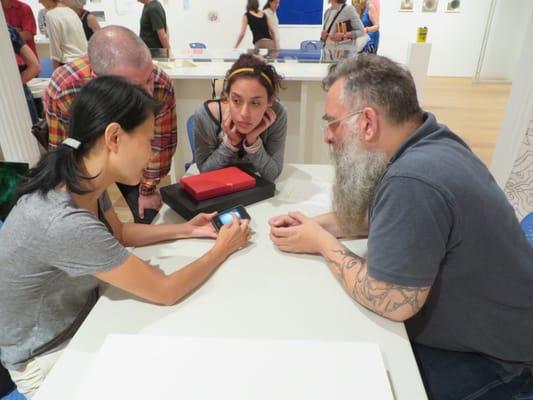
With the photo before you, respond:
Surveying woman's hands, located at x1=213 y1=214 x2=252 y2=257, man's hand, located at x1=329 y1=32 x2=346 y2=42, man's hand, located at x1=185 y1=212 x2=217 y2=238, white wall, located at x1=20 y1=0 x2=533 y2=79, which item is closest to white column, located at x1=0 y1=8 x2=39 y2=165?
man's hand, located at x1=185 y1=212 x2=217 y2=238

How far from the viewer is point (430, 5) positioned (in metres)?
7.32

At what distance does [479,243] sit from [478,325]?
0.24m

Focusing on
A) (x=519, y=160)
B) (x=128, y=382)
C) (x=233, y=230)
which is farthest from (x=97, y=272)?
(x=519, y=160)

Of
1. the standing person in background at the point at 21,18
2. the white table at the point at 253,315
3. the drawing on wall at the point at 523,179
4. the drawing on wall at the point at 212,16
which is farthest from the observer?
the drawing on wall at the point at 212,16

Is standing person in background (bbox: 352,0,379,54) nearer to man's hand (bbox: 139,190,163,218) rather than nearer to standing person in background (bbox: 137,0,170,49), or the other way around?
standing person in background (bbox: 137,0,170,49)

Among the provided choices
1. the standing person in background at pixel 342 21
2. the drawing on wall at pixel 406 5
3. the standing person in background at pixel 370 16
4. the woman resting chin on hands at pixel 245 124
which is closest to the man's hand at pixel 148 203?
the woman resting chin on hands at pixel 245 124

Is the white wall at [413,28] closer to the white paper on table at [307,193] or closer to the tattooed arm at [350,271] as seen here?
the white paper on table at [307,193]

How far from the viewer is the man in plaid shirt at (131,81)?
1527 mm

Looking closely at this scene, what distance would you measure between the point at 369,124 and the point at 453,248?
1.21ft

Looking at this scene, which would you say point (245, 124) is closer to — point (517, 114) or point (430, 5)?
point (517, 114)

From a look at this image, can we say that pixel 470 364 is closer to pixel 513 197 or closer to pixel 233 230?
pixel 233 230

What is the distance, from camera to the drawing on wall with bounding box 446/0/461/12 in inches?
285

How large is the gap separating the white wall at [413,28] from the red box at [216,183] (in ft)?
20.6

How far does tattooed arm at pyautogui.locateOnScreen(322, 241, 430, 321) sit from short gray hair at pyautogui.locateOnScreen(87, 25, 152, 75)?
1.18 metres
